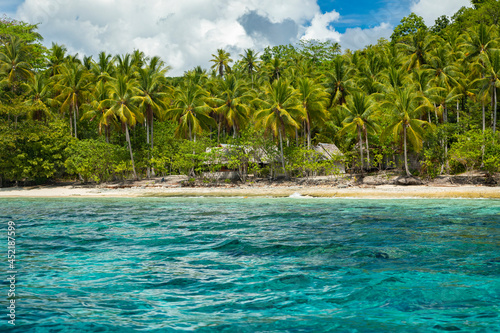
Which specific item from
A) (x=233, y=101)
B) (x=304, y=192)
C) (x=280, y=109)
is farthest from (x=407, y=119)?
(x=233, y=101)

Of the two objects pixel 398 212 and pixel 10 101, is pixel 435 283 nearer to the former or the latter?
pixel 398 212

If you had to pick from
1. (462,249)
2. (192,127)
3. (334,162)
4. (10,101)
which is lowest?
(462,249)

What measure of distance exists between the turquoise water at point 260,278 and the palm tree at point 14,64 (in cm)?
3574

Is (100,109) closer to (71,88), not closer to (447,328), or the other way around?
(71,88)

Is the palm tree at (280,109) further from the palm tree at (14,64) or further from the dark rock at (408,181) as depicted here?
the palm tree at (14,64)

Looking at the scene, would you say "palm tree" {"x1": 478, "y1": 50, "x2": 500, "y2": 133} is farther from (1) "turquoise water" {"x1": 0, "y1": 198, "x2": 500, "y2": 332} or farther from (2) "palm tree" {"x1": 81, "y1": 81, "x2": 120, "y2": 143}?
(2) "palm tree" {"x1": 81, "y1": 81, "x2": 120, "y2": 143}

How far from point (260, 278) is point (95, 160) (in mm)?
32339

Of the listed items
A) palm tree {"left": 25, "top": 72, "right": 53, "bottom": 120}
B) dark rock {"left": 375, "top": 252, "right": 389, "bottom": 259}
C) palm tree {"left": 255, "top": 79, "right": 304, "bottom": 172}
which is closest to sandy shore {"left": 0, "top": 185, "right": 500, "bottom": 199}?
palm tree {"left": 255, "top": 79, "right": 304, "bottom": 172}

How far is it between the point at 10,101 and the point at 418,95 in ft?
120

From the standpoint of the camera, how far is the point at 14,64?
4341 centimetres

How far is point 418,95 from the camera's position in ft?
109

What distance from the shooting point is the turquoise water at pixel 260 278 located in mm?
4887

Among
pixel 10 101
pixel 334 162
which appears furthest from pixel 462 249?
pixel 10 101

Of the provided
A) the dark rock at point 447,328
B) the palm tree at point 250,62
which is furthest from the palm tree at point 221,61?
the dark rock at point 447,328
